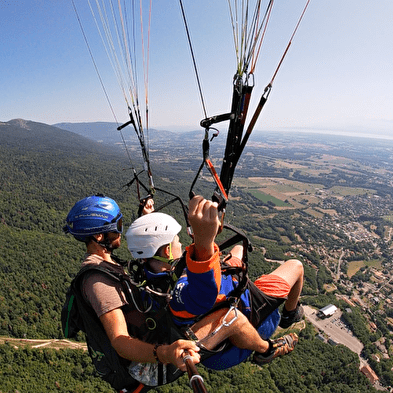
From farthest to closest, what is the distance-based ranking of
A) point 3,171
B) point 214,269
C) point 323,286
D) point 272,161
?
point 272,161
point 3,171
point 323,286
point 214,269

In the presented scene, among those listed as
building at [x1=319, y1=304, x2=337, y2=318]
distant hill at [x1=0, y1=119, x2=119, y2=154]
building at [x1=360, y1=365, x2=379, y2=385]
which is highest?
distant hill at [x1=0, y1=119, x2=119, y2=154]

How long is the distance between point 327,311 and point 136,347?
41.2 m

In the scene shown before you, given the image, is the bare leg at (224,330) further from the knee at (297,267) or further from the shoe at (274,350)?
the knee at (297,267)

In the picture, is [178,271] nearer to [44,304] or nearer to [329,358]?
[329,358]

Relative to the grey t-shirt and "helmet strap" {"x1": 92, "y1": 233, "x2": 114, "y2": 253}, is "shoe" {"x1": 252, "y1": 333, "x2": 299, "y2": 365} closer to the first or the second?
the grey t-shirt

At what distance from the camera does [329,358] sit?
29.8 meters

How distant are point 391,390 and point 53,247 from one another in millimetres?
48068


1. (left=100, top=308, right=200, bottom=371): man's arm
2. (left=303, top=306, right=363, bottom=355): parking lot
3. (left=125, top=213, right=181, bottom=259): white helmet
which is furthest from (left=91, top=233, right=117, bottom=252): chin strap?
(left=303, top=306, right=363, bottom=355): parking lot

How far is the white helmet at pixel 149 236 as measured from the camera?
2.22m

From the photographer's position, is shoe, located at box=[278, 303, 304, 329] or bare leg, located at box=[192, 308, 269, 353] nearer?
bare leg, located at box=[192, 308, 269, 353]

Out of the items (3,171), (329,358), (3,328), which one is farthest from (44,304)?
(3,171)

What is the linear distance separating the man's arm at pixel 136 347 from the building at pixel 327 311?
40671mm

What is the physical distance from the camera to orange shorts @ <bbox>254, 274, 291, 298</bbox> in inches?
106

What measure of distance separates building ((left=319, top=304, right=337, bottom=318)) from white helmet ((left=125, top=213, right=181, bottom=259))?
40.5m
